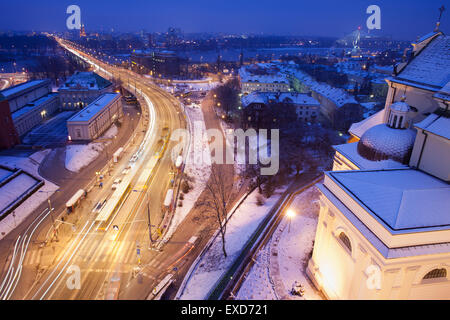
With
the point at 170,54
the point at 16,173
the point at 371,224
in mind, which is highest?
the point at 170,54

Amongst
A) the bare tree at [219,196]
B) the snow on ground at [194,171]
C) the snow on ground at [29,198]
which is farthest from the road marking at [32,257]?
the bare tree at [219,196]

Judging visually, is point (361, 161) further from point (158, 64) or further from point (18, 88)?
point (158, 64)

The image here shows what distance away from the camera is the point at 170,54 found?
147625mm

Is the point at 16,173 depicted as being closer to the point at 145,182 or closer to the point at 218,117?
the point at 145,182

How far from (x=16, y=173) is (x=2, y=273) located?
18.4 meters

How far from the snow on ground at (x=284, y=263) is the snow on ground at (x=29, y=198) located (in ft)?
88.5

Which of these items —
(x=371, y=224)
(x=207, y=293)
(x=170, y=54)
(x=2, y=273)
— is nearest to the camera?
(x=371, y=224)

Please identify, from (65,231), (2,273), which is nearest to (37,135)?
(65,231)

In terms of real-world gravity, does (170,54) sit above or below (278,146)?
above

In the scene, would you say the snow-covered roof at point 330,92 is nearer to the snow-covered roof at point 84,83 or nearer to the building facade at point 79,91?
the building facade at point 79,91

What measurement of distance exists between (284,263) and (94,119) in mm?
47219

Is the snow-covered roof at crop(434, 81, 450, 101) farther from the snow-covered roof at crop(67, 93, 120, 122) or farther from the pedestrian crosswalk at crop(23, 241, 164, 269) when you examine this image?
the snow-covered roof at crop(67, 93, 120, 122)

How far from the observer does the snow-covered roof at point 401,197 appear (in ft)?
56.8
